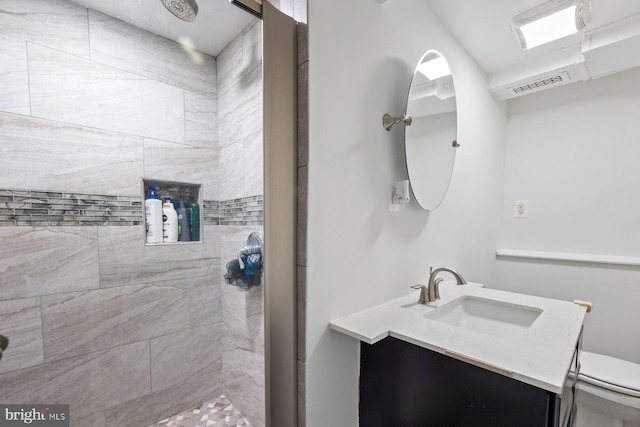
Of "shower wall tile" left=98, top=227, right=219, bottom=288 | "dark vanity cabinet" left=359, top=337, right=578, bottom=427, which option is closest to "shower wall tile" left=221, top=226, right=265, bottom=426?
"shower wall tile" left=98, top=227, right=219, bottom=288

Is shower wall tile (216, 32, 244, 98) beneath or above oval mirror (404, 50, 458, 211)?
above

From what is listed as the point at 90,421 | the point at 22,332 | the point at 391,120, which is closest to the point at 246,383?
the point at 90,421

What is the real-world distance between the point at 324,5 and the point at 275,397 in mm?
1275

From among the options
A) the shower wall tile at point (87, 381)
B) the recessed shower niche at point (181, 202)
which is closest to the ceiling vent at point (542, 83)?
the recessed shower niche at point (181, 202)

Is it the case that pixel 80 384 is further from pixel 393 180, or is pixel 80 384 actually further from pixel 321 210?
pixel 393 180

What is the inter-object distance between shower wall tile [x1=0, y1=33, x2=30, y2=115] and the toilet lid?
2.56 meters

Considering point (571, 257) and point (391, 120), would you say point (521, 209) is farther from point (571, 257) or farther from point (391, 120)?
point (391, 120)

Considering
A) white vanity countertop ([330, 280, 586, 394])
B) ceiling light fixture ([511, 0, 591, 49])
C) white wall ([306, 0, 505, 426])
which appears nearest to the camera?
white vanity countertop ([330, 280, 586, 394])

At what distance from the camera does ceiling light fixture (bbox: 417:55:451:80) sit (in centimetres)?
116

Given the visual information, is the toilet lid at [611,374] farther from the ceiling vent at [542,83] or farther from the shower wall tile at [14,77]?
the shower wall tile at [14,77]

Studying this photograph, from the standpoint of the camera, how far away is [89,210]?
1.08 metres

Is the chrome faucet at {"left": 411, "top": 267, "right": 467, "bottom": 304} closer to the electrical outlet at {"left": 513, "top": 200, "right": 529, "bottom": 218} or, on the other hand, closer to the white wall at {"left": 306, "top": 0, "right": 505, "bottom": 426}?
the white wall at {"left": 306, "top": 0, "right": 505, "bottom": 426}

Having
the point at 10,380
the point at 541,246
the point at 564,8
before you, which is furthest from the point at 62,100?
the point at 541,246

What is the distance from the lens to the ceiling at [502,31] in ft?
4.12
